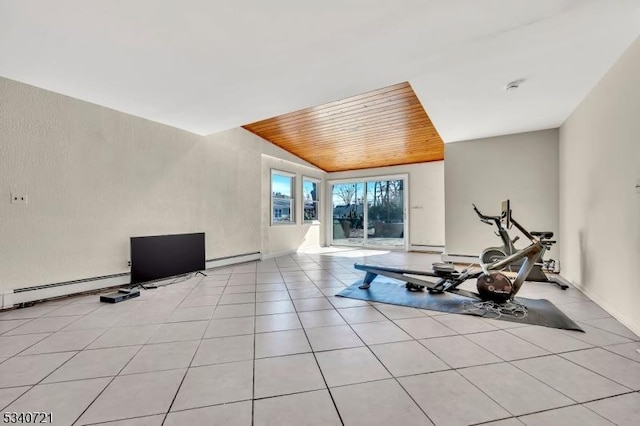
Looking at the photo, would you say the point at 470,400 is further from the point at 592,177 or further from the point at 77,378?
the point at 592,177

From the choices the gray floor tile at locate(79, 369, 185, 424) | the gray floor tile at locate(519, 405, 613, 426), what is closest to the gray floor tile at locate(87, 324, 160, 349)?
the gray floor tile at locate(79, 369, 185, 424)

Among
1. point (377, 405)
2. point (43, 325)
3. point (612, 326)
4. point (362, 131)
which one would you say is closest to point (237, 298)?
point (43, 325)

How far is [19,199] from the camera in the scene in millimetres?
3002

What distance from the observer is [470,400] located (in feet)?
4.88

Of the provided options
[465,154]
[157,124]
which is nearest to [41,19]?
[157,124]

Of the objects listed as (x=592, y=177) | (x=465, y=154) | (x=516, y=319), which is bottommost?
(x=516, y=319)

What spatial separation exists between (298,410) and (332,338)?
87cm

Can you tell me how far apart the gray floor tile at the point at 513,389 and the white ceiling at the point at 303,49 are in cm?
249

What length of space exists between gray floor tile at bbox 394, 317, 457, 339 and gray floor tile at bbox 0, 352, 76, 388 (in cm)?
265

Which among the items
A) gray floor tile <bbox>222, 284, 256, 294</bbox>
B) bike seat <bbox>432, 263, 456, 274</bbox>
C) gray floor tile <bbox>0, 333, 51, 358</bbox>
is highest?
bike seat <bbox>432, 263, 456, 274</bbox>

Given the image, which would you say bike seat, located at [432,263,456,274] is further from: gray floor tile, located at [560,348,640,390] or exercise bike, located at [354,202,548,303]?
gray floor tile, located at [560,348,640,390]

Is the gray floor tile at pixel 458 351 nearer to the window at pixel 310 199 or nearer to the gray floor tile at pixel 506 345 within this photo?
the gray floor tile at pixel 506 345

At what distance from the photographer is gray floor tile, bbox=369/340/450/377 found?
1796 millimetres

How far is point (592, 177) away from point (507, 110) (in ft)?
4.53
